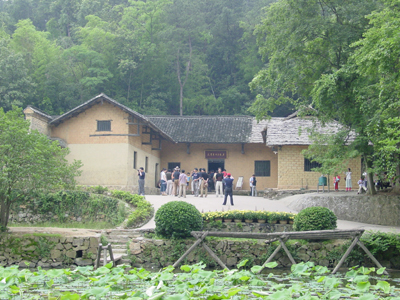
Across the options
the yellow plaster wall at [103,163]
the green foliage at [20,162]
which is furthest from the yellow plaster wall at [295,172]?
the green foliage at [20,162]

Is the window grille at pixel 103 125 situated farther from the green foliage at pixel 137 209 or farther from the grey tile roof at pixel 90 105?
the green foliage at pixel 137 209

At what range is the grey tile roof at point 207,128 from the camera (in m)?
30.1

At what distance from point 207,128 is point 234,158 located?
276cm

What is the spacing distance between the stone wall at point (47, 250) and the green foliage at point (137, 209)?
2.70 m

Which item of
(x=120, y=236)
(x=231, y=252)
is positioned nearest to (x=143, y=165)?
(x=120, y=236)

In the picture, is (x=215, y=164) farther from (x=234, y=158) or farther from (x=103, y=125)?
(x=103, y=125)

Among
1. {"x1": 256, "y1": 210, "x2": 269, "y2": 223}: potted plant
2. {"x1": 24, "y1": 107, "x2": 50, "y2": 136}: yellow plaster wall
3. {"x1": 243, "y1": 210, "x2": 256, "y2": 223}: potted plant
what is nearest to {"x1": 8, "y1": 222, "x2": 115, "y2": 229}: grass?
{"x1": 243, "y1": 210, "x2": 256, "y2": 223}: potted plant

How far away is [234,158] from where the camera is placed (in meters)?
30.7

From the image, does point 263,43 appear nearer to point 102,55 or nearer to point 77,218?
point 77,218

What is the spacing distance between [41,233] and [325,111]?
11.6 meters

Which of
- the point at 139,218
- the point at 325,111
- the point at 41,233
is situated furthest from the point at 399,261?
the point at 41,233

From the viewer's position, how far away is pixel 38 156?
1476 centimetres

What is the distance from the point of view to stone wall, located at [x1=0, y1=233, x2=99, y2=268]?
45.4ft

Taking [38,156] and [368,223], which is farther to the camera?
[368,223]
